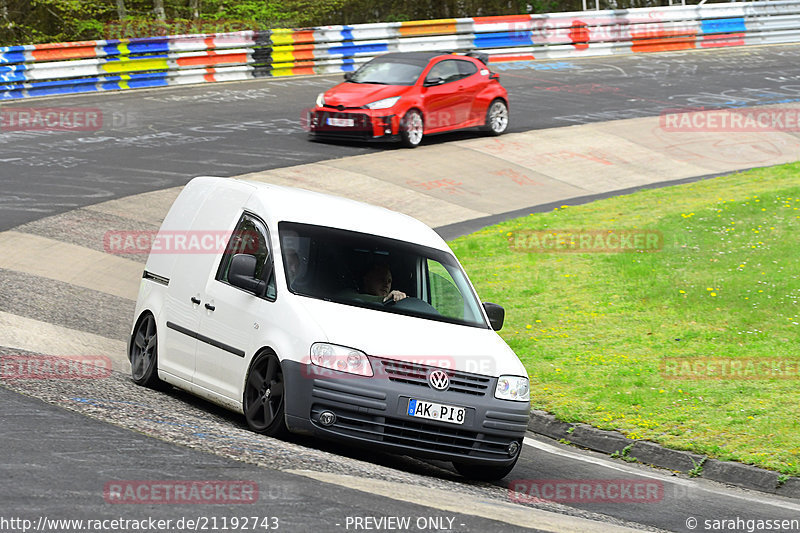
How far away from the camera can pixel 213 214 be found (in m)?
9.66

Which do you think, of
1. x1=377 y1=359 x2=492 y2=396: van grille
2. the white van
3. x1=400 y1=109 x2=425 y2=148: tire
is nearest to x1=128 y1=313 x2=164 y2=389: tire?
the white van

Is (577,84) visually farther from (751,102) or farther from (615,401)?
(615,401)

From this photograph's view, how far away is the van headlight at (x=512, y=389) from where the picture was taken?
795 cm

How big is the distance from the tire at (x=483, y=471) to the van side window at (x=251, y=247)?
1.99 m

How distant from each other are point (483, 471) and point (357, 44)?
1017 inches

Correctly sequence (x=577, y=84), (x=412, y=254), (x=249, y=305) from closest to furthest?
1. (x=249, y=305)
2. (x=412, y=254)
3. (x=577, y=84)

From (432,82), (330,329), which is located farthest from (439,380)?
(432,82)

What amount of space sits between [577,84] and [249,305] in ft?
80.7

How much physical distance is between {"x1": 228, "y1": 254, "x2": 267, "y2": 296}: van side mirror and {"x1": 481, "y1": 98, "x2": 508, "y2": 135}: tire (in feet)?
57.6

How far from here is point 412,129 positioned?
78.3ft

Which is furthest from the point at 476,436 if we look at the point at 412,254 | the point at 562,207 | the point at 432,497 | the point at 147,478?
the point at 562,207

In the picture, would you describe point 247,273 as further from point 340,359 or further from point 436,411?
point 436,411

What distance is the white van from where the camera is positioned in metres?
7.61

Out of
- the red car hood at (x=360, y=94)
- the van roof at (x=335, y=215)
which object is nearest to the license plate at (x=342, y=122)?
the red car hood at (x=360, y=94)
